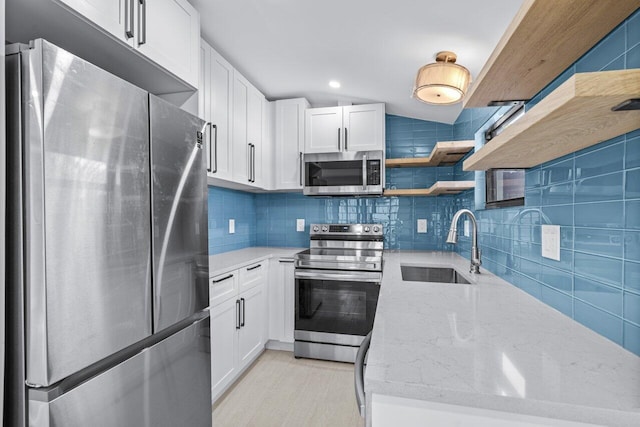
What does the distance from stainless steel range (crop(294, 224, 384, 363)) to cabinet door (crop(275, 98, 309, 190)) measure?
758 millimetres

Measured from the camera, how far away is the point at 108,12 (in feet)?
3.86

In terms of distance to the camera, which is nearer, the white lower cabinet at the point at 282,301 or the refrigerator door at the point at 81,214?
the refrigerator door at the point at 81,214

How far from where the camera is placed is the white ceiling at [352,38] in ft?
4.86

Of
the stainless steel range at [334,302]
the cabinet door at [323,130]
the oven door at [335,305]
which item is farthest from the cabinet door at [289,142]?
the oven door at [335,305]

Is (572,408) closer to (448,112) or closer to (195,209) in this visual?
(195,209)

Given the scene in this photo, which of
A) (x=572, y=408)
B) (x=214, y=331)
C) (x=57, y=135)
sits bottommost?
(x=214, y=331)

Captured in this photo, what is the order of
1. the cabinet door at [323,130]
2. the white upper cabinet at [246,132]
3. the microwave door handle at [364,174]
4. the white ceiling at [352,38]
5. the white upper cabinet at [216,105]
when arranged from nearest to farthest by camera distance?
the white ceiling at [352,38], the white upper cabinet at [216,105], the white upper cabinet at [246,132], the microwave door handle at [364,174], the cabinet door at [323,130]

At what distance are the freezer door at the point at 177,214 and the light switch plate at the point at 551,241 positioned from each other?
1.41m

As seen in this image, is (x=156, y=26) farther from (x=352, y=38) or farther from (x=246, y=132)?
(x=246, y=132)

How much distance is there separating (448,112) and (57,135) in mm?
2700

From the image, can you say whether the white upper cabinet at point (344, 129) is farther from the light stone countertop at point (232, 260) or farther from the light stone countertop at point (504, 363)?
the light stone countertop at point (504, 363)

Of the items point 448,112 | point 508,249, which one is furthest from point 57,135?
point 448,112

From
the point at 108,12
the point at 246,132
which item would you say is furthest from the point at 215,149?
the point at 108,12

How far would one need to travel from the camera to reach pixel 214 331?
1938 mm
